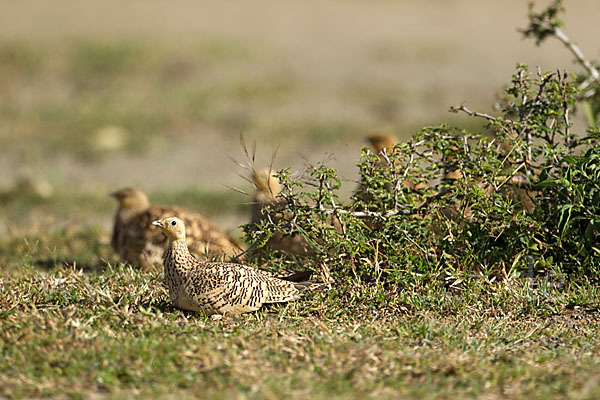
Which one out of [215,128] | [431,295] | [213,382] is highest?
[215,128]

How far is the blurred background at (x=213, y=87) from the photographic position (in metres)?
10.4

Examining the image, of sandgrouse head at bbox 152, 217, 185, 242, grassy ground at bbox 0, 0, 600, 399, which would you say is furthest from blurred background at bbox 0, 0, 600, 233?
sandgrouse head at bbox 152, 217, 185, 242

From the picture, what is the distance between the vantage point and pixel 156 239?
19.3ft

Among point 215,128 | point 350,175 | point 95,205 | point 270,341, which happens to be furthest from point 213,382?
point 215,128

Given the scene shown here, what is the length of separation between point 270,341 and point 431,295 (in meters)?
1.13

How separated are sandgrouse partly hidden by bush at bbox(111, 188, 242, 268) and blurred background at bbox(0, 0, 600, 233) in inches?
43.1

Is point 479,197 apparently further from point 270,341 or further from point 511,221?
point 270,341

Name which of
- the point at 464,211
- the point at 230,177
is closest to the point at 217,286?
the point at 464,211

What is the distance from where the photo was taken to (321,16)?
947 inches

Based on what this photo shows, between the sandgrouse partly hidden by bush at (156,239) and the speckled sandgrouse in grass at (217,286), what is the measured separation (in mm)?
934

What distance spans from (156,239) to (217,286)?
1862 millimetres

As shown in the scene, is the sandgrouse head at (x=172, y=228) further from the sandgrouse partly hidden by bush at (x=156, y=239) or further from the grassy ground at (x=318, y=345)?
the sandgrouse partly hidden by bush at (x=156, y=239)

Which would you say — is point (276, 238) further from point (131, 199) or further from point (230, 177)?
point (230, 177)

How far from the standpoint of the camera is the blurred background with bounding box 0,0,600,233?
10414 mm
